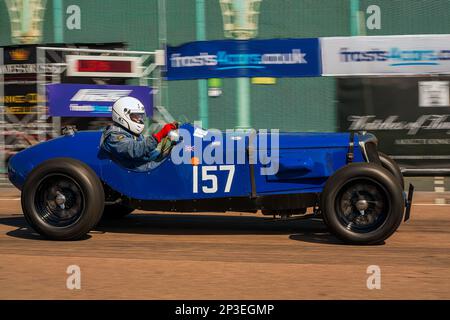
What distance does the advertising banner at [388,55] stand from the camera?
11.9 meters

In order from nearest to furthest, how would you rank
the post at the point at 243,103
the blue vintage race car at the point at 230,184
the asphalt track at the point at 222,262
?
1. the asphalt track at the point at 222,262
2. the blue vintage race car at the point at 230,184
3. the post at the point at 243,103

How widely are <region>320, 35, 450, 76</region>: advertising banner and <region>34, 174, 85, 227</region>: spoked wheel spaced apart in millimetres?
6877

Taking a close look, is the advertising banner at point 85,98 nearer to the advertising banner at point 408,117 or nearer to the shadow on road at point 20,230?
the advertising banner at point 408,117

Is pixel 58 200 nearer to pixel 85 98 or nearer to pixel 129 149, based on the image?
pixel 129 149

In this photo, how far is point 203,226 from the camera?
306 inches

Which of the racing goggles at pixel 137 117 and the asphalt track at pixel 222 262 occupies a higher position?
the racing goggles at pixel 137 117

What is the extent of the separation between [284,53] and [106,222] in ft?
19.4

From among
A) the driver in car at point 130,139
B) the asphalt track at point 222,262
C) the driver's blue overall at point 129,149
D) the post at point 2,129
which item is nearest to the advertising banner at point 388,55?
the asphalt track at point 222,262

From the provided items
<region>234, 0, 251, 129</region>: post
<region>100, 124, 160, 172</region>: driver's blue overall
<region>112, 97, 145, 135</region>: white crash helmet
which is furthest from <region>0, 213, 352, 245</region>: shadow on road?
<region>234, 0, 251, 129</region>: post

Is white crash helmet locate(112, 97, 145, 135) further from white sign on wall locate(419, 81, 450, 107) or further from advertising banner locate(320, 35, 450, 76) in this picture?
white sign on wall locate(419, 81, 450, 107)

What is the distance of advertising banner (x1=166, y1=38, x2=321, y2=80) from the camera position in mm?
12641

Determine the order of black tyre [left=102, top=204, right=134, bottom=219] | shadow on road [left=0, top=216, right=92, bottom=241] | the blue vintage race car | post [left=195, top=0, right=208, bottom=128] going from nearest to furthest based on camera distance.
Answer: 1. the blue vintage race car
2. shadow on road [left=0, top=216, right=92, bottom=241]
3. black tyre [left=102, top=204, right=134, bottom=219]
4. post [left=195, top=0, right=208, bottom=128]

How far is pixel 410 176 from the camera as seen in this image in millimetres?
12438

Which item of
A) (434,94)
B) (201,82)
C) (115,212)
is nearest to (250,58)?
(434,94)
